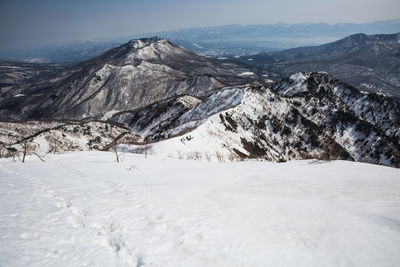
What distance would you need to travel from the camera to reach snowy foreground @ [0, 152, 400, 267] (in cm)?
479

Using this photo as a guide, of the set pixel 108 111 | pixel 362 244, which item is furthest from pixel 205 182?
pixel 108 111

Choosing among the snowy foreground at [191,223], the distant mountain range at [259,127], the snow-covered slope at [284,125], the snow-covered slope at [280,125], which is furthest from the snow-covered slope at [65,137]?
the snowy foreground at [191,223]

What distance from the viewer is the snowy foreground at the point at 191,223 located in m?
4.79

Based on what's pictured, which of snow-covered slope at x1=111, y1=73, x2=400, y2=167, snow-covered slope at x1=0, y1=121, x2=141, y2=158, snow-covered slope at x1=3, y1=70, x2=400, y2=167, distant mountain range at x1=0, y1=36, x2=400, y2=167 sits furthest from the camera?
snow-covered slope at x1=0, y1=121, x2=141, y2=158

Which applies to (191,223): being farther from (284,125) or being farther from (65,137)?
(65,137)

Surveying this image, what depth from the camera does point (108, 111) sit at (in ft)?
533

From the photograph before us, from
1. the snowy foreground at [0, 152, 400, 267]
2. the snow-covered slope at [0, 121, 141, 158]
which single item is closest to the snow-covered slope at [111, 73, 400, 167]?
the snow-covered slope at [0, 121, 141, 158]

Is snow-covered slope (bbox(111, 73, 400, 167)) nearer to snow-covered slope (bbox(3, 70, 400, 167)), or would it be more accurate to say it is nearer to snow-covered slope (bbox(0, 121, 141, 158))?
snow-covered slope (bbox(3, 70, 400, 167))

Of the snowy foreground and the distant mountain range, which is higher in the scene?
the snowy foreground

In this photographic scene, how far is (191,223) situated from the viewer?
6234 mm

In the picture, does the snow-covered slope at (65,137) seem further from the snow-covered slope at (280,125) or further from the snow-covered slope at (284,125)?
the snow-covered slope at (284,125)

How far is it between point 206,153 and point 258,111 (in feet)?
122

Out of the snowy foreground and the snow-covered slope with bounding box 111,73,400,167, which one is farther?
the snow-covered slope with bounding box 111,73,400,167

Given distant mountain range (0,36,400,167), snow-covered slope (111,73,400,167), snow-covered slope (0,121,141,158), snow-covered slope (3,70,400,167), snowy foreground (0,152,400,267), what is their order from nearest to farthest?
snowy foreground (0,152,400,267), snow-covered slope (3,70,400,167), snow-covered slope (111,73,400,167), distant mountain range (0,36,400,167), snow-covered slope (0,121,141,158)
